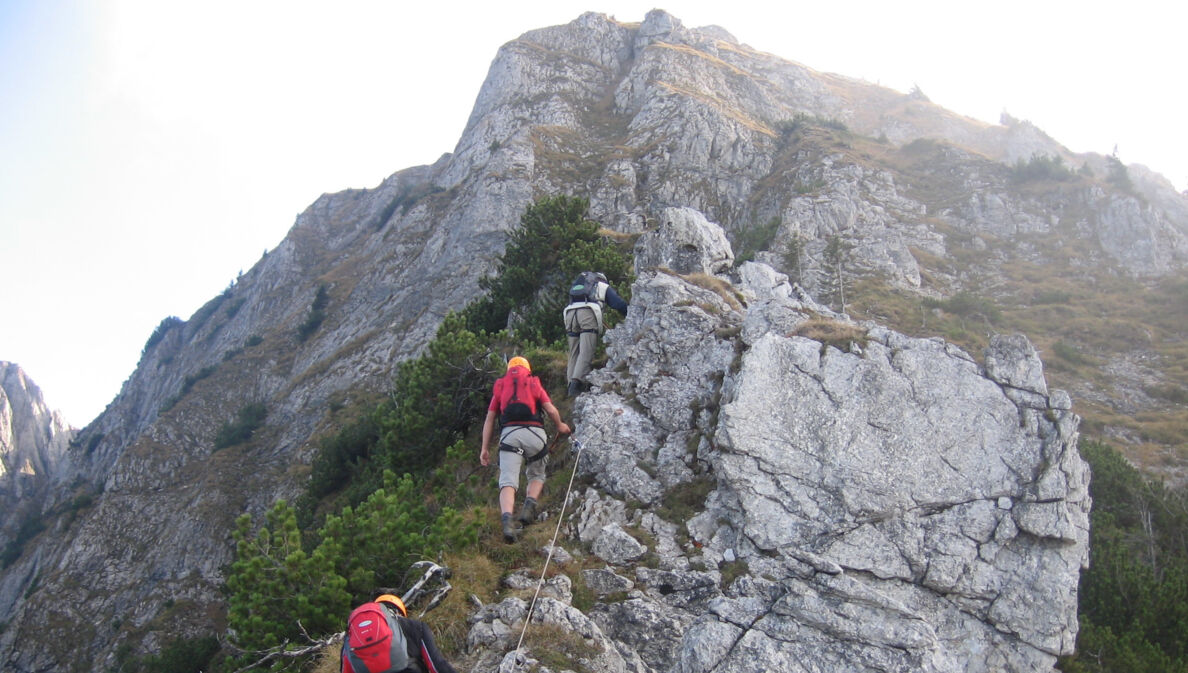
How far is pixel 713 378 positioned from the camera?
1006 cm

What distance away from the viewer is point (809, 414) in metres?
8.59

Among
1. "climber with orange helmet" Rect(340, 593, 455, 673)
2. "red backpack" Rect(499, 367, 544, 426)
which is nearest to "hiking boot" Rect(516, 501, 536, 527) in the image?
"red backpack" Rect(499, 367, 544, 426)

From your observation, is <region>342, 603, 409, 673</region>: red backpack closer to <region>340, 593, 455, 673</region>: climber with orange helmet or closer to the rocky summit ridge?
<region>340, 593, 455, 673</region>: climber with orange helmet

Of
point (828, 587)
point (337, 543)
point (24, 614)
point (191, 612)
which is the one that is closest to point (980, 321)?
point (828, 587)

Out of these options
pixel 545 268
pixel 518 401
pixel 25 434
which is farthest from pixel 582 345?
pixel 25 434

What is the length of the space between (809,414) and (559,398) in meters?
4.95

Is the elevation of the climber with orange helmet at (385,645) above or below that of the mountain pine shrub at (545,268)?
below

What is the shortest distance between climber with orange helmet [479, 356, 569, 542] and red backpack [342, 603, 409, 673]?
124 inches

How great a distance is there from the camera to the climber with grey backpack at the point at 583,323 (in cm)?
1157

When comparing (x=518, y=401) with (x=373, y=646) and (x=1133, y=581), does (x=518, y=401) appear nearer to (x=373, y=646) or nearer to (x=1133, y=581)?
Answer: (x=373, y=646)

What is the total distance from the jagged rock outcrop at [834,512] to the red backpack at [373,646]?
134cm

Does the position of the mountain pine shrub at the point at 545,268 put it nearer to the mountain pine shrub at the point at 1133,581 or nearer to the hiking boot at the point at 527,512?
the hiking boot at the point at 527,512

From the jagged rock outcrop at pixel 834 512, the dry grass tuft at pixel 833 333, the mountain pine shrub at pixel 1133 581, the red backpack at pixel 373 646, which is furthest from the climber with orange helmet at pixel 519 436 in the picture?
the mountain pine shrub at pixel 1133 581

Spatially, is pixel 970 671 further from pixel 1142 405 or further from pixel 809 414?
pixel 1142 405
